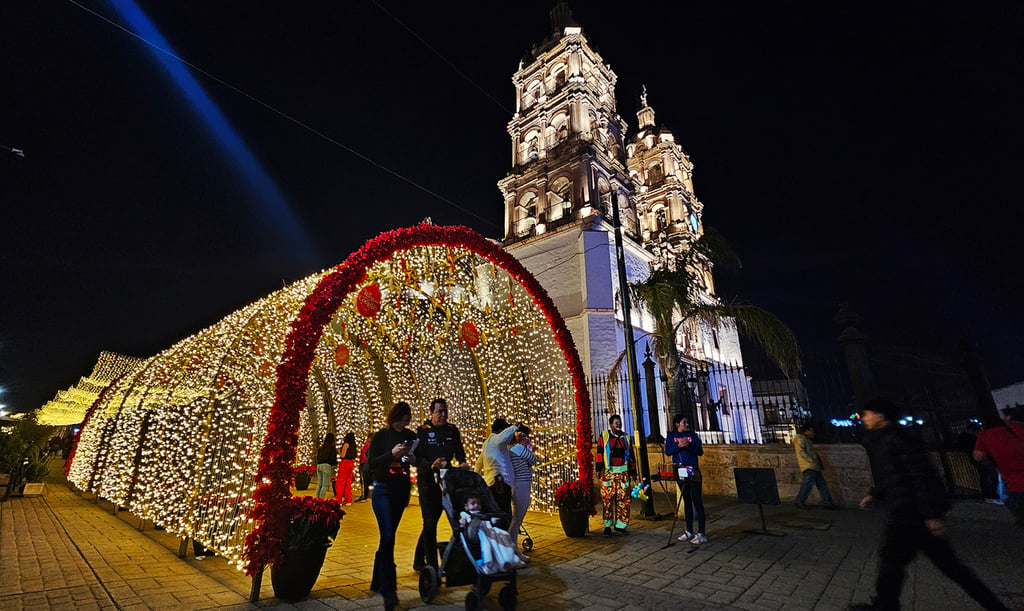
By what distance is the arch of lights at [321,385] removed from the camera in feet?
16.4

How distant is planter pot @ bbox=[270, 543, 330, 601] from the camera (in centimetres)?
Result: 407

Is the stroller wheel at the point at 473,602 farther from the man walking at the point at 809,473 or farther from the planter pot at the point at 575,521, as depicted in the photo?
the man walking at the point at 809,473

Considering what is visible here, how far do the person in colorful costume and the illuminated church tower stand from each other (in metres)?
10.9

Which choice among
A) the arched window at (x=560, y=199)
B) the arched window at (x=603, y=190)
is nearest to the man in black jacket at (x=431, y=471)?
the arched window at (x=560, y=199)

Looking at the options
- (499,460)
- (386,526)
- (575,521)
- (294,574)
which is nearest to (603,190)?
(575,521)

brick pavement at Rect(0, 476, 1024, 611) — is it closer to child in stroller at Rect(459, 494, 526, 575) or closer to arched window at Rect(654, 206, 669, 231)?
child in stroller at Rect(459, 494, 526, 575)

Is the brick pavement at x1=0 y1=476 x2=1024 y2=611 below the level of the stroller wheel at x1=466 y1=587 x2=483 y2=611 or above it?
below

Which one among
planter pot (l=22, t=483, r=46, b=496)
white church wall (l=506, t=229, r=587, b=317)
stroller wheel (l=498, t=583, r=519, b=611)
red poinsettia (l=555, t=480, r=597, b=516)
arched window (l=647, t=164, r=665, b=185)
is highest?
arched window (l=647, t=164, r=665, b=185)

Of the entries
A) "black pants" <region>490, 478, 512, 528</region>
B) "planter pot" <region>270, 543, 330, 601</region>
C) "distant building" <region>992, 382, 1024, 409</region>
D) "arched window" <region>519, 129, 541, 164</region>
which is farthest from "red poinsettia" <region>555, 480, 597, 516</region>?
"arched window" <region>519, 129, 541, 164</region>

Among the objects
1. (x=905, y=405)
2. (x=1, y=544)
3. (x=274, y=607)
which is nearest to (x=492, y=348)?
(x=274, y=607)

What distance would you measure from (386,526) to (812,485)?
8.95 meters

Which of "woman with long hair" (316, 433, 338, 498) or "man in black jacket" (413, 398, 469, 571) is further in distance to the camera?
"woman with long hair" (316, 433, 338, 498)

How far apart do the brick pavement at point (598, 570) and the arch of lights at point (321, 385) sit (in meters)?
0.54

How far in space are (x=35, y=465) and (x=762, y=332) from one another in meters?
21.6
